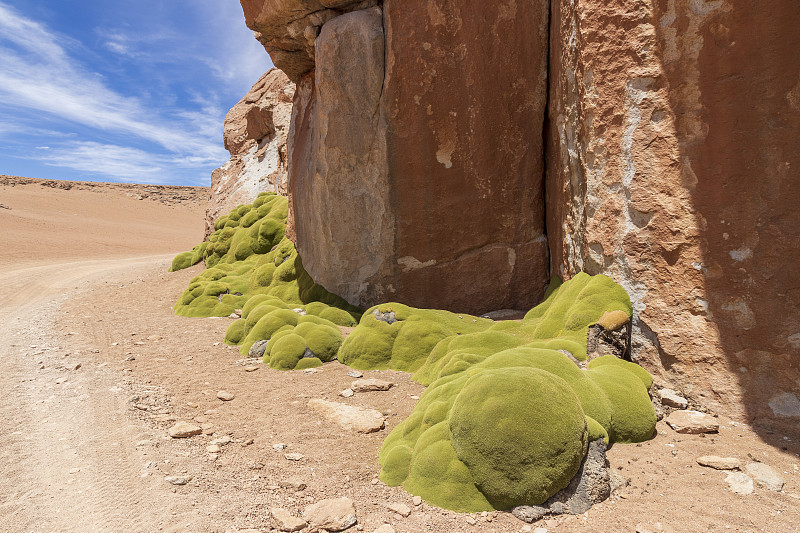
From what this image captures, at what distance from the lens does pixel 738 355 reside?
524cm

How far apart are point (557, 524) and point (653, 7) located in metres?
5.55

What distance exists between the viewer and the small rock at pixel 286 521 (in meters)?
3.85

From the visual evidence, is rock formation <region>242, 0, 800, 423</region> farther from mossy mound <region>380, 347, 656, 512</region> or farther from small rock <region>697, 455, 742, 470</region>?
mossy mound <region>380, 347, 656, 512</region>

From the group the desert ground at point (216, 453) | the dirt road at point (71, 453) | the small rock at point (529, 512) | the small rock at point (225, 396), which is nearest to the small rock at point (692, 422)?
the desert ground at point (216, 453)

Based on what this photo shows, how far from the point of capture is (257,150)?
70.5 feet

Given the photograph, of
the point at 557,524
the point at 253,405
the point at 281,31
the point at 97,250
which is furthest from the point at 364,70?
the point at 97,250

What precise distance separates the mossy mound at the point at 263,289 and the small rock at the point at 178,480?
11.3ft

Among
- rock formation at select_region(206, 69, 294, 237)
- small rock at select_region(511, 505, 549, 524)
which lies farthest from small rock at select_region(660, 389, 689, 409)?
rock formation at select_region(206, 69, 294, 237)

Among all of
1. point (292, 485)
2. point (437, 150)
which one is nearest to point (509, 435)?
point (292, 485)

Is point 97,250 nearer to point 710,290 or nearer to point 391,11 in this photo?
point 391,11

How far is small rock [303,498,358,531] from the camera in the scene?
12.7 ft

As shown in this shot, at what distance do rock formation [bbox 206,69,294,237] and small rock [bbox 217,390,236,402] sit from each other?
41.3 feet

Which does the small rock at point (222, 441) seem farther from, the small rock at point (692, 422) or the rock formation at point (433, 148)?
the rock formation at point (433, 148)

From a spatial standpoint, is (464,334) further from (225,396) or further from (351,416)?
(225,396)
